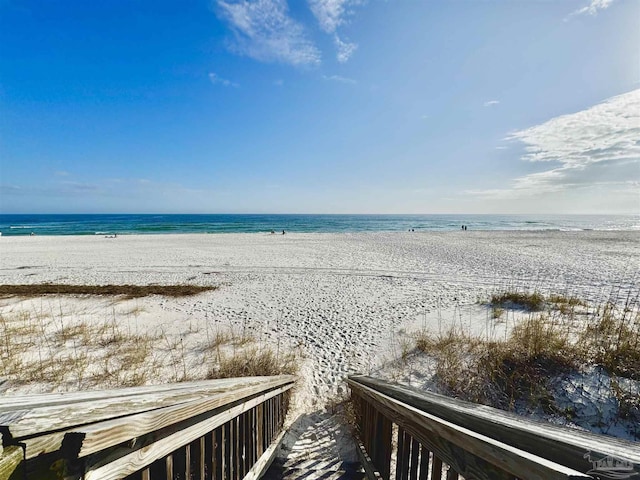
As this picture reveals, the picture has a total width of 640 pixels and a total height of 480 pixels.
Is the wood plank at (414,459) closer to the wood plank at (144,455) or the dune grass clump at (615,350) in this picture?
the wood plank at (144,455)

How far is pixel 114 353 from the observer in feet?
18.2

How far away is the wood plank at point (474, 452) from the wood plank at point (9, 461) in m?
1.29

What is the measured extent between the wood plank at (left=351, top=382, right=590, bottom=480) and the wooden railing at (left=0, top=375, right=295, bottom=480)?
1.12 m

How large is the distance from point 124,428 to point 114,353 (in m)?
5.89

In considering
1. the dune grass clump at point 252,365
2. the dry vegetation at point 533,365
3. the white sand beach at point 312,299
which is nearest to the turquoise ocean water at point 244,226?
the white sand beach at point 312,299

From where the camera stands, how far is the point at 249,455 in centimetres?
250

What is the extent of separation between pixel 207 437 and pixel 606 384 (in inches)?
202

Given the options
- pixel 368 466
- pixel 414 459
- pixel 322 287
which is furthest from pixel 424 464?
pixel 322 287

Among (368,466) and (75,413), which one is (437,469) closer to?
(368,466)

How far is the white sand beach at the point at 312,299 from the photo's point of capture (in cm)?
577

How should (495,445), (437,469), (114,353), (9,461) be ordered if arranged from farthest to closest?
1. (114,353)
2. (437,469)
3. (495,445)
4. (9,461)

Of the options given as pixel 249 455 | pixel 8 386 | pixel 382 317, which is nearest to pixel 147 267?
pixel 8 386

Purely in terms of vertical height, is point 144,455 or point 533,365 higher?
point 144,455

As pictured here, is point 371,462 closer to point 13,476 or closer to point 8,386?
point 13,476
